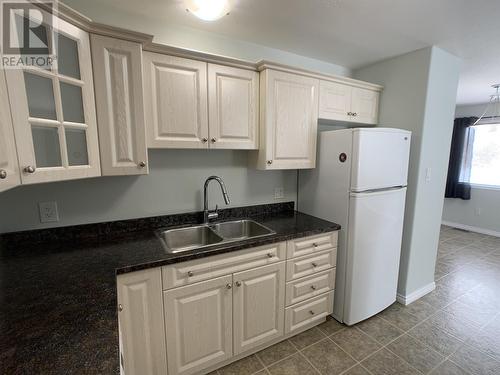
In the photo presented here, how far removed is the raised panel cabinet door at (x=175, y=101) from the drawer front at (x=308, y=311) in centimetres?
142

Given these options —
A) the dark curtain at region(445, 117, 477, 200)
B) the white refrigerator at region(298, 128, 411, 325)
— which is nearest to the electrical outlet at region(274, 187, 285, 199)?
the white refrigerator at region(298, 128, 411, 325)

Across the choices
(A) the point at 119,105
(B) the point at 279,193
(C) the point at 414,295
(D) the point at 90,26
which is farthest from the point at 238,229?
(C) the point at 414,295

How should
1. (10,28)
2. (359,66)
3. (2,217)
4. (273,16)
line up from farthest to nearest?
(359,66), (273,16), (2,217), (10,28)

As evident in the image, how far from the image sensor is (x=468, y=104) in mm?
4195

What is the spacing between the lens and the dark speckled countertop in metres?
0.63

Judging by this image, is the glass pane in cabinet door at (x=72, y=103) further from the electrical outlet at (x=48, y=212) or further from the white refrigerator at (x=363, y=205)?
the white refrigerator at (x=363, y=205)

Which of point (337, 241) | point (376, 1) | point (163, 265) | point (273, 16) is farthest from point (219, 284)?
point (376, 1)

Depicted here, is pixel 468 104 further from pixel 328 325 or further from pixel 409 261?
pixel 328 325

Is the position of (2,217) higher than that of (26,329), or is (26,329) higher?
(2,217)

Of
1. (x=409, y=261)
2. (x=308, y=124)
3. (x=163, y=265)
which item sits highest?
(x=308, y=124)

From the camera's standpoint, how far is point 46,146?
40.9 inches

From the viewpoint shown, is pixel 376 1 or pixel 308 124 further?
pixel 308 124

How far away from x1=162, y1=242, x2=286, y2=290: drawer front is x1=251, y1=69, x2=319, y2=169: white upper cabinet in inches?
25.8

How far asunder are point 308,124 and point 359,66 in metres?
1.14
